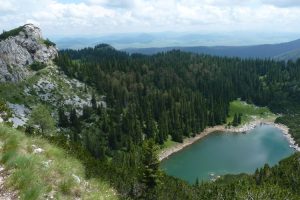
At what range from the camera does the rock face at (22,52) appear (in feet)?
538

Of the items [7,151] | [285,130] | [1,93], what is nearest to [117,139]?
[1,93]

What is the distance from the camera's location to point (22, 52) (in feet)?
573

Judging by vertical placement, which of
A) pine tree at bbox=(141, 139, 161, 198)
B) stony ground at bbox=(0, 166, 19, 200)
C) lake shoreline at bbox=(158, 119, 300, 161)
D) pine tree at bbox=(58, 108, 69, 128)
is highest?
stony ground at bbox=(0, 166, 19, 200)

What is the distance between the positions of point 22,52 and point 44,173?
16916cm

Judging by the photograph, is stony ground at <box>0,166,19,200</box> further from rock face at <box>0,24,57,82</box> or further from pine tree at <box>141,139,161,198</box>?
rock face at <box>0,24,57,82</box>

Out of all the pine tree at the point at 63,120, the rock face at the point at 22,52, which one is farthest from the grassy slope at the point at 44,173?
the rock face at the point at 22,52

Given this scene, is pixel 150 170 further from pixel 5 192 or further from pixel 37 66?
pixel 37 66

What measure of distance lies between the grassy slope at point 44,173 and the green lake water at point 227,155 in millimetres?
116228

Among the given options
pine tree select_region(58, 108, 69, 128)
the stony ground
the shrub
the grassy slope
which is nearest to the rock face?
the shrub

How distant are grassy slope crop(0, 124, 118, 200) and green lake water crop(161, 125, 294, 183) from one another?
116 meters

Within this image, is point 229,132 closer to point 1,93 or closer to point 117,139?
point 117,139

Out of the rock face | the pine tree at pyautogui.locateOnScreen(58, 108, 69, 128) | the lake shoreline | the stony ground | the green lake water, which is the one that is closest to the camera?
the stony ground

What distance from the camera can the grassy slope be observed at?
1485 cm

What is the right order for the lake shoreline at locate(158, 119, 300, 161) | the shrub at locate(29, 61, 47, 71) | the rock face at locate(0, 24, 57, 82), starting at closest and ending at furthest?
the lake shoreline at locate(158, 119, 300, 161), the rock face at locate(0, 24, 57, 82), the shrub at locate(29, 61, 47, 71)
